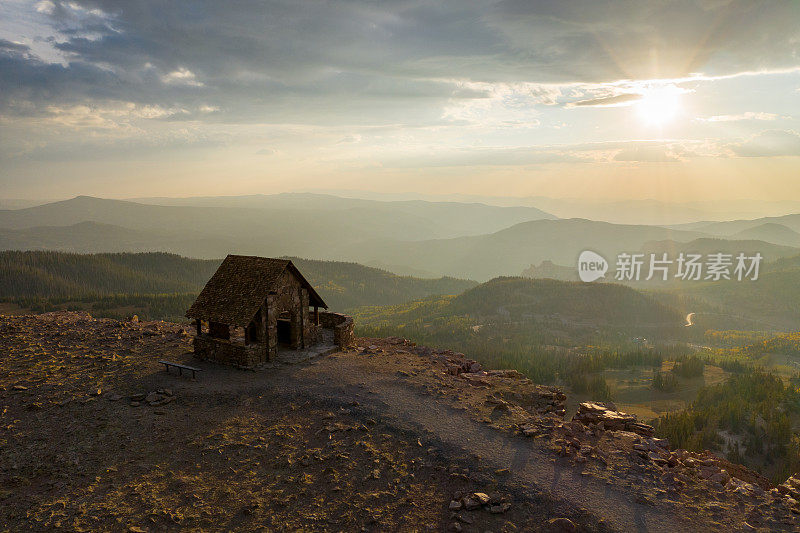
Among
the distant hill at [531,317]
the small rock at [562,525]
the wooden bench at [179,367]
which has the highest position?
the wooden bench at [179,367]

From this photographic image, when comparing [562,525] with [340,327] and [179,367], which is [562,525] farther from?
[179,367]

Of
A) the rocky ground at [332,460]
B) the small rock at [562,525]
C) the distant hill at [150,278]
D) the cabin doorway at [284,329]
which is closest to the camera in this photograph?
the small rock at [562,525]

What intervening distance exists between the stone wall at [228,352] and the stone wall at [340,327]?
5032 millimetres

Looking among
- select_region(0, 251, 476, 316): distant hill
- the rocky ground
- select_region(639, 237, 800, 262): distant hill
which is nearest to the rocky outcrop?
the rocky ground

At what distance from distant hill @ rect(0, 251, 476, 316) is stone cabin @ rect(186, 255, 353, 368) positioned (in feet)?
279

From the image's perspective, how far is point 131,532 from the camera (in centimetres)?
1147

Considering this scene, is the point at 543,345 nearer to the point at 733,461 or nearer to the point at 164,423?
the point at 733,461

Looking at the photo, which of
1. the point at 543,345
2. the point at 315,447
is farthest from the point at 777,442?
the point at 543,345

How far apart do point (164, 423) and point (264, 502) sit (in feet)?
23.3

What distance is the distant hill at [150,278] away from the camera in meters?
107

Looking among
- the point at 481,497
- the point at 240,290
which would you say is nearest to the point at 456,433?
the point at 481,497

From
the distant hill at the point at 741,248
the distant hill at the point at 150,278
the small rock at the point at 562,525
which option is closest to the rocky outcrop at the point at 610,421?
the small rock at the point at 562,525

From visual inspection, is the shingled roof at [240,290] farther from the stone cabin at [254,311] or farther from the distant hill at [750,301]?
the distant hill at [750,301]

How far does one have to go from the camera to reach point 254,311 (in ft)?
74.4
